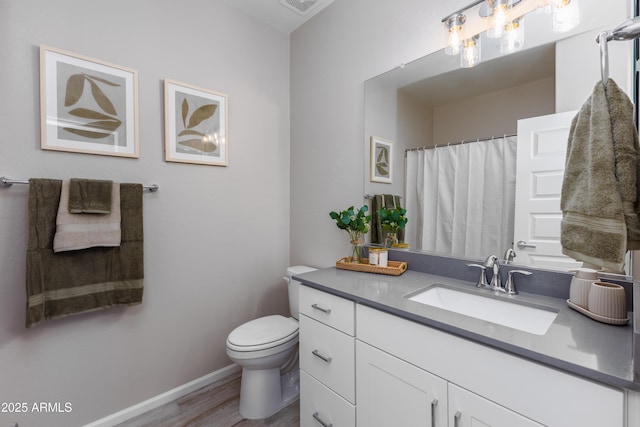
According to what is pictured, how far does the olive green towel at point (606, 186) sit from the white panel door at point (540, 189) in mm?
395

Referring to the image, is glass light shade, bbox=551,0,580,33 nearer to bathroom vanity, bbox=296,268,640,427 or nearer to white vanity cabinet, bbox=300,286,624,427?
bathroom vanity, bbox=296,268,640,427

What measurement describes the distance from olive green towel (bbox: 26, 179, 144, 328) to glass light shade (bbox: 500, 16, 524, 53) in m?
1.92

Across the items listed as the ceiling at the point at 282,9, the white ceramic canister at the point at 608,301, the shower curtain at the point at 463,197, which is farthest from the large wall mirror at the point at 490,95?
the ceiling at the point at 282,9

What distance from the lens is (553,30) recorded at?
1.14 metres

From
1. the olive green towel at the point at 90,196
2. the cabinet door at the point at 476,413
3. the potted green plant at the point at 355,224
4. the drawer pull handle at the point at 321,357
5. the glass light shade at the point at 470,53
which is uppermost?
the glass light shade at the point at 470,53

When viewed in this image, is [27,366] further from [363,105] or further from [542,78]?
[542,78]

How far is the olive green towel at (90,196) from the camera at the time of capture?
1.38m

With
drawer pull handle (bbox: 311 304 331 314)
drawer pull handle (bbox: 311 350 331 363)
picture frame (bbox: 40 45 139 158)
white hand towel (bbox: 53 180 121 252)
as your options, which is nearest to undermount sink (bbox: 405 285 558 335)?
drawer pull handle (bbox: 311 304 331 314)

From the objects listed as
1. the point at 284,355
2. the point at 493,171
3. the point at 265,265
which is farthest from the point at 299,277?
the point at 493,171

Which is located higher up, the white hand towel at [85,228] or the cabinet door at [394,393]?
the white hand towel at [85,228]

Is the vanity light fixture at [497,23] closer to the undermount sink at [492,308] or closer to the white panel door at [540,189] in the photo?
the white panel door at [540,189]

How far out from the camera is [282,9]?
2.03 metres

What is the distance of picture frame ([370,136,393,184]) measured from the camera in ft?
5.55

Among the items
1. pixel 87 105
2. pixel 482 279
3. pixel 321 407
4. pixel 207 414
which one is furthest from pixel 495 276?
pixel 87 105
